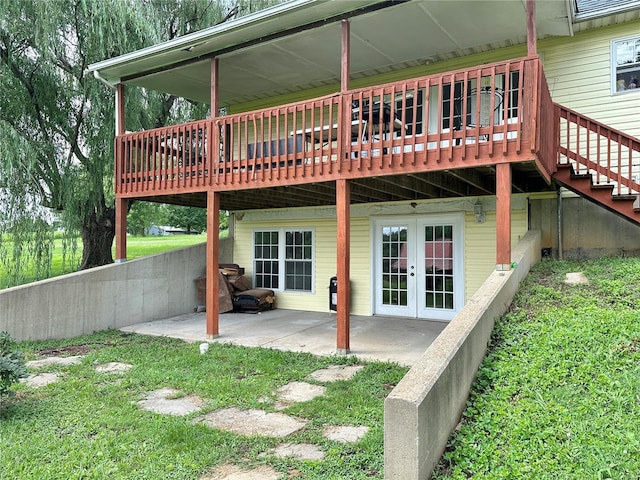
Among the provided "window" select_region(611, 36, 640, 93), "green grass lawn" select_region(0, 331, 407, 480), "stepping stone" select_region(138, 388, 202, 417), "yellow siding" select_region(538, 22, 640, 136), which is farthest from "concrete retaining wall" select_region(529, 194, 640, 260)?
"stepping stone" select_region(138, 388, 202, 417)

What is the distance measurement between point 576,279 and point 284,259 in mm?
6099

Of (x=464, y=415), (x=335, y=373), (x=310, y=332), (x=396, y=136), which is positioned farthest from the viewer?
(x=396, y=136)

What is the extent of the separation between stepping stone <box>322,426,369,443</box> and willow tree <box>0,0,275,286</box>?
7800 millimetres

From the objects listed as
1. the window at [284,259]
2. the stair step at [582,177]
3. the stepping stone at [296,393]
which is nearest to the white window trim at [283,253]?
the window at [284,259]

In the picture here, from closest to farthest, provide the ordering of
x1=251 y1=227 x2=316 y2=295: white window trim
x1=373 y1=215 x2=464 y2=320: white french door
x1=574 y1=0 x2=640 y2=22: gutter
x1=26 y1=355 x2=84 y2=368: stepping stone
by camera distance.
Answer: x1=26 y1=355 x2=84 y2=368: stepping stone, x1=574 y1=0 x2=640 y2=22: gutter, x1=373 y1=215 x2=464 y2=320: white french door, x1=251 y1=227 x2=316 y2=295: white window trim

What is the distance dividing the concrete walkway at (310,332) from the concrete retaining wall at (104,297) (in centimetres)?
36

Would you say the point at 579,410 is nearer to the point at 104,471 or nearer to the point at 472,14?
the point at 104,471

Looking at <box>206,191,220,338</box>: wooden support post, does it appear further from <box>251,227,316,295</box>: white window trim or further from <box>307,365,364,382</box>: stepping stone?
<box>251,227,316,295</box>: white window trim

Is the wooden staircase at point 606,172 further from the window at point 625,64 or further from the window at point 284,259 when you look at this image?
the window at point 284,259

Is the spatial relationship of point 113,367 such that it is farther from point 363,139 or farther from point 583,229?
point 583,229

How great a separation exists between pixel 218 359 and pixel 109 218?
6082 mm

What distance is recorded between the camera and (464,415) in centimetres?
311

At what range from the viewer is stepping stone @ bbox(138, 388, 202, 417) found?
3.95 metres

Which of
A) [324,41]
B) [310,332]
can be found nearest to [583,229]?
[310,332]
